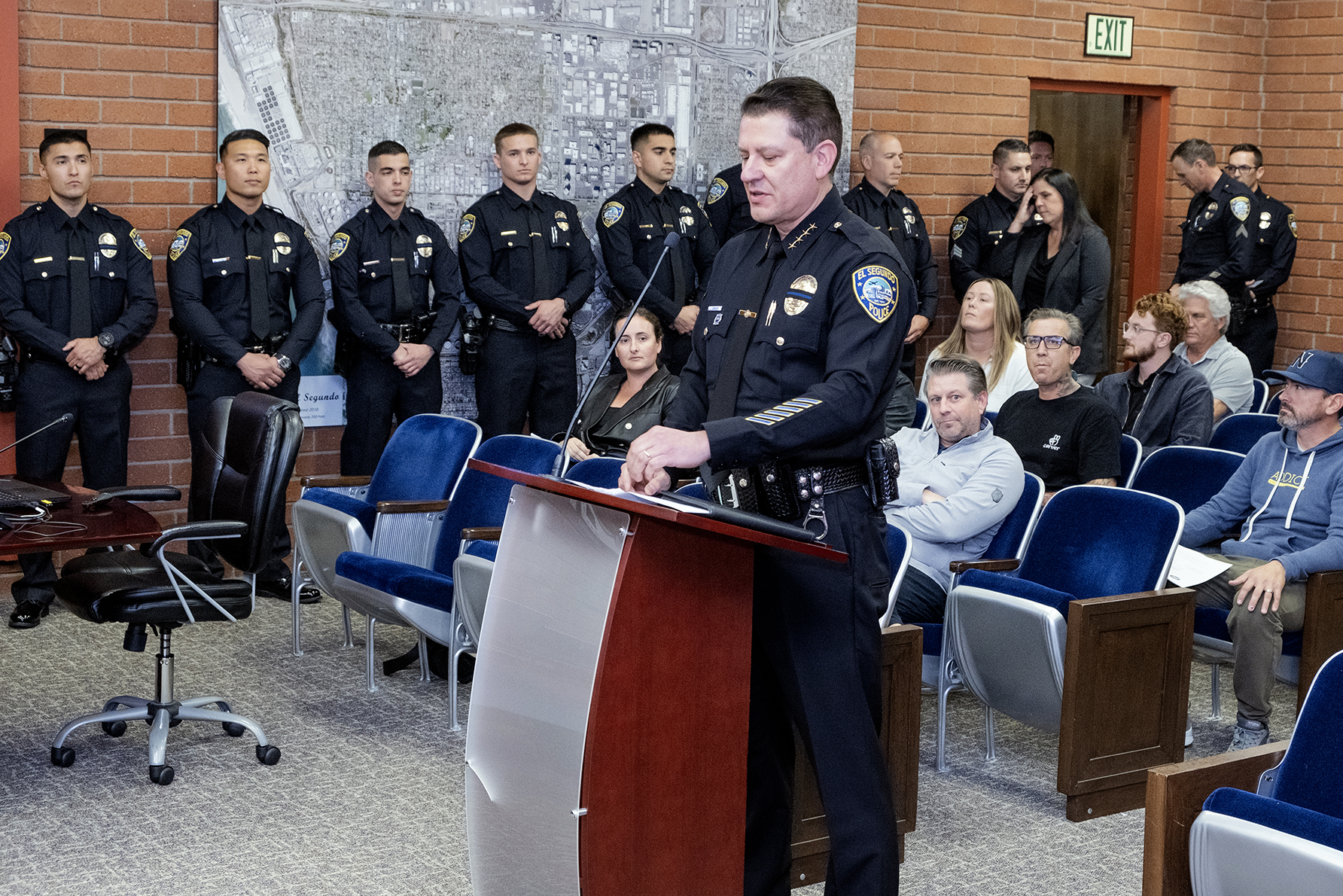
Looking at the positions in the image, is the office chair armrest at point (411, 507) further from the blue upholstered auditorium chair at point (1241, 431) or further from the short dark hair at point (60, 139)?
the blue upholstered auditorium chair at point (1241, 431)

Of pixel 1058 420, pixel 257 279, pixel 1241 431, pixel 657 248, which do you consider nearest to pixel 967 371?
pixel 1058 420

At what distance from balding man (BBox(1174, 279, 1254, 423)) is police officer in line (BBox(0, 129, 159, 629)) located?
4157 mm

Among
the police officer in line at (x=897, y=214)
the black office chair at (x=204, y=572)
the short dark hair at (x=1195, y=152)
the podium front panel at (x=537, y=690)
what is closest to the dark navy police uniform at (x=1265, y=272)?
the short dark hair at (x=1195, y=152)

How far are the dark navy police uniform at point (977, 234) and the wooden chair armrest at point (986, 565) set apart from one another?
3740mm

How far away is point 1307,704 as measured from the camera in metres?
2.19

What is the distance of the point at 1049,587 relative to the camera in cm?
378

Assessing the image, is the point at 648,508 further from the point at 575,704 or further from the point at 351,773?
the point at 351,773

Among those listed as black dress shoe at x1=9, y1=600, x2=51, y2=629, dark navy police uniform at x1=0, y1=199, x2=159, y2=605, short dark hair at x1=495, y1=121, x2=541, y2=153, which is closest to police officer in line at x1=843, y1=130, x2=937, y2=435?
short dark hair at x1=495, y1=121, x2=541, y2=153

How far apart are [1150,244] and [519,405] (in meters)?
4.34

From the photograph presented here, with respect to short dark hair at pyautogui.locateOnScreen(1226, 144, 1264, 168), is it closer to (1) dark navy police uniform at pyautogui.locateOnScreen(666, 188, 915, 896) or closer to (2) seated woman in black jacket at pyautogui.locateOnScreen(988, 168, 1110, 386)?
(2) seated woman in black jacket at pyautogui.locateOnScreen(988, 168, 1110, 386)

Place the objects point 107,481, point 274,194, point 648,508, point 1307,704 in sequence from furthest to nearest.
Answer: point 274,194 < point 107,481 < point 1307,704 < point 648,508

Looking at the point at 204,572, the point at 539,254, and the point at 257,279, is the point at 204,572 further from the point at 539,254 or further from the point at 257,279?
the point at 539,254

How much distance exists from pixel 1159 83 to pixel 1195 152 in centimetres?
72

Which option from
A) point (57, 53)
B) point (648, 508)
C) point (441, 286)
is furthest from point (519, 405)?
point (648, 508)
